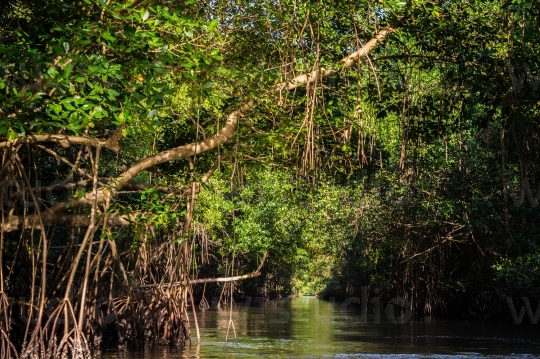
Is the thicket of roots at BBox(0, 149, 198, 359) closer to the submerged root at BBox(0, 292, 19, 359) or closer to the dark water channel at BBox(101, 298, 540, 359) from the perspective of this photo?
the submerged root at BBox(0, 292, 19, 359)

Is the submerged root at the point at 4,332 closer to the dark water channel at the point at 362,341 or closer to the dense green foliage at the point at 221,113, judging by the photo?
the dense green foliage at the point at 221,113

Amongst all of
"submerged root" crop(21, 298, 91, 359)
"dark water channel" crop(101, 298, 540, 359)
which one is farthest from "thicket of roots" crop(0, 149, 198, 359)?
"dark water channel" crop(101, 298, 540, 359)

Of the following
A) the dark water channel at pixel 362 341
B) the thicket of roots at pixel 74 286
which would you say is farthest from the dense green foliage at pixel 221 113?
the dark water channel at pixel 362 341

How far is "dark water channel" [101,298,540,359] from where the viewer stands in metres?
11.5

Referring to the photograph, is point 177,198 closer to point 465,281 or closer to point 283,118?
point 283,118

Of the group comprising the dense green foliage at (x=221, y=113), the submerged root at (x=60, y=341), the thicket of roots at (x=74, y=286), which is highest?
the dense green foliage at (x=221, y=113)

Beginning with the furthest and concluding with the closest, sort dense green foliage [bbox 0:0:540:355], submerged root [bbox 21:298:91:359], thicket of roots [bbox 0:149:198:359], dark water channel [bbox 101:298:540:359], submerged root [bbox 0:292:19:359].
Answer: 1. dark water channel [bbox 101:298:540:359]
2. submerged root [bbox 21:298:91:359]
3. thicket of roots [bbox 0:149:198:359]
4. submerged root [bbox 0:292:19:359]
5. dense green foliage [bbox 0:0:540:355]

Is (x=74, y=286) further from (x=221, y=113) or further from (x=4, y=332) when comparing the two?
(x=221, y=113)

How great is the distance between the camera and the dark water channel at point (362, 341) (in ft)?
37.9

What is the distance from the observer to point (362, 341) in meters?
13.9

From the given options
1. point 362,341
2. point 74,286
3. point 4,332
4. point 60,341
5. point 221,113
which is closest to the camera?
point 4,332

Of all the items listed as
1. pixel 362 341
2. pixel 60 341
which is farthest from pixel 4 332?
pixel 362 341

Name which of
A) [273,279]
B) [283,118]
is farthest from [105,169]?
[273,279]

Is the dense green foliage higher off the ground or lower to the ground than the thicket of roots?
higher
